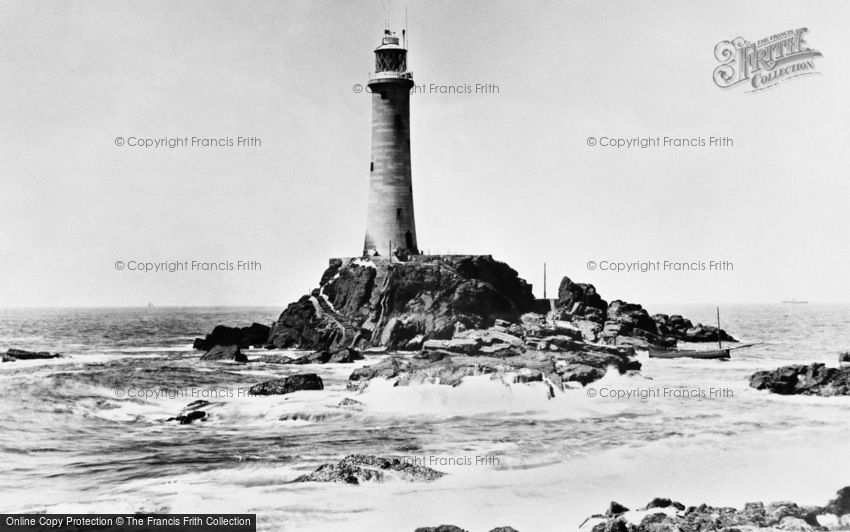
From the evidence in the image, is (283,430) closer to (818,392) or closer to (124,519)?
(124,519)

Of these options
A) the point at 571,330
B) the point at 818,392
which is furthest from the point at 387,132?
the point at 818,392

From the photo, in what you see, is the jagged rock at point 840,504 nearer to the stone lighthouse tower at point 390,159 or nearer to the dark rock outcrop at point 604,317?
the dark rock outcrop at point 604,317

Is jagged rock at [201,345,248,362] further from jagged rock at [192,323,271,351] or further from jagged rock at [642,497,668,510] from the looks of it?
jagged rock at [642,497,668,510]

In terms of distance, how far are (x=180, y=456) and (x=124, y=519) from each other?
17.8 feet

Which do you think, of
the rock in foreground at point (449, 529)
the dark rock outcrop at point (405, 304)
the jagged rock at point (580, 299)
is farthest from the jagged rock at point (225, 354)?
the rock in foreground at point (449, 529)

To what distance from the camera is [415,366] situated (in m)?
42.8

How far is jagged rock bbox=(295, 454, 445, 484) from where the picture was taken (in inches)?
1065

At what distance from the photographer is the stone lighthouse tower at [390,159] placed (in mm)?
59094

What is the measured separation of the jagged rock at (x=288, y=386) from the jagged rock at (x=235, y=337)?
63.2ft

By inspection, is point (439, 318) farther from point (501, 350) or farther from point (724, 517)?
point (724, 517)

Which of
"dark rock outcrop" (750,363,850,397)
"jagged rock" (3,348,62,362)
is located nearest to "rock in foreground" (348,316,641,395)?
"dark rock outcrop" (750,363,850,397)

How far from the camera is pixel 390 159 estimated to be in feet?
197

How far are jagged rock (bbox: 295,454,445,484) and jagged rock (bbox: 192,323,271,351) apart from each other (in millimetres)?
32268

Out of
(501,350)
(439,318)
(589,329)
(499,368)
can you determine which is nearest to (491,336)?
(501,350)
